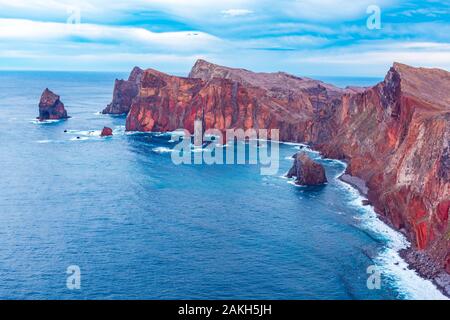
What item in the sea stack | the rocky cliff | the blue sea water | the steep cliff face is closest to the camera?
the blue sea water

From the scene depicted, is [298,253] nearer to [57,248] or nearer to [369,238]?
[369,238]

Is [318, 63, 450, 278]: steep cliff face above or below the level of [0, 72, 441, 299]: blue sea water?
above

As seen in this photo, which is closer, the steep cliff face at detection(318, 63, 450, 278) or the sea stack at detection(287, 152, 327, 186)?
the steep cliff face at detection(318, 63, 450, 278)

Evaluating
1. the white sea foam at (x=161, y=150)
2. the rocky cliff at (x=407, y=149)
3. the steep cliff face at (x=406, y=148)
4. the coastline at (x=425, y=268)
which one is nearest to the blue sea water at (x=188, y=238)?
the coastline at (x=425, y=268)

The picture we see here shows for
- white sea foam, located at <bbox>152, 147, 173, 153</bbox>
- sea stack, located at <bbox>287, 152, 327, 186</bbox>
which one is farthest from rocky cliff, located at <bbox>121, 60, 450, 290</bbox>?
white sea foam, located at <bbox>152, 147, 173, 153</bbox>

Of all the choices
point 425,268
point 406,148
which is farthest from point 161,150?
point 425,268

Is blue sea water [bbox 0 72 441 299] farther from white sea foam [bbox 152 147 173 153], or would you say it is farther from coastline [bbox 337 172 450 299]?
white sea foam [bbox 152 147 173 153]

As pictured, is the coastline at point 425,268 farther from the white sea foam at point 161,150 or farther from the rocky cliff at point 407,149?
the white sea foam at point 161,150

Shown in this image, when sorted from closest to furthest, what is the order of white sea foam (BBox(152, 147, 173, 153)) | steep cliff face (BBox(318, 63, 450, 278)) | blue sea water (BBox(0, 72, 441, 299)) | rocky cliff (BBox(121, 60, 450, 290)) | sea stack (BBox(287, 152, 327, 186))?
blue sea water (BBox(0, 72, 441, 299)) < rocky cliff (BBox(121, 60, 450, 290)) < steep cliff face (BBox(318, 63, 450, 278)) < sea stack (BBox(287, 152, 327, 186)) < white sea foam (BBox(152, 147, 173, 153))
